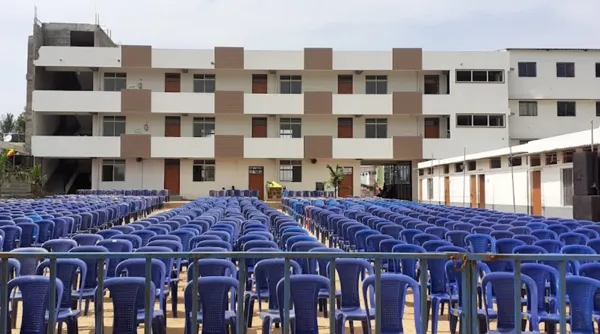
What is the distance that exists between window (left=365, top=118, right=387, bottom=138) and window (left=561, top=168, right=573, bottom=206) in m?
20.4

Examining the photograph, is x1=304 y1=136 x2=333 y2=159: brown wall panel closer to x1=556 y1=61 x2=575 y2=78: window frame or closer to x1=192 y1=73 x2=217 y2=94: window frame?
x1=192 y1=73 x2=217 y2=94: window frame

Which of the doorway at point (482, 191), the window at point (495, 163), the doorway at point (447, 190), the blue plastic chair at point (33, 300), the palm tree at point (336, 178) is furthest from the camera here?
the palm tree at point (336, 178)

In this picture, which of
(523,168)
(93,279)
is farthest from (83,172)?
(93,279)

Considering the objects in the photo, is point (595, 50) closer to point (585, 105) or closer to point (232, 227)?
point (585, 105)

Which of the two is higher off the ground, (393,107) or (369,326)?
(393,107)

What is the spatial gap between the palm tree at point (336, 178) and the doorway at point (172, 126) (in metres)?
11.5

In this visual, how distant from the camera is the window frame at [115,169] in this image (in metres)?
41.4

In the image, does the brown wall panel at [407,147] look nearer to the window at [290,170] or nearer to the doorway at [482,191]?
the window at [290,170]

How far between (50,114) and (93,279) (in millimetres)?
38588

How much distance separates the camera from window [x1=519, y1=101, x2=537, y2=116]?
41.8 meters

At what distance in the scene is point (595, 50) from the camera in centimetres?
4141

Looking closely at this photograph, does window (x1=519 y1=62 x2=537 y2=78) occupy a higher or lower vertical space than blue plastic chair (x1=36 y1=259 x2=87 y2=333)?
higher

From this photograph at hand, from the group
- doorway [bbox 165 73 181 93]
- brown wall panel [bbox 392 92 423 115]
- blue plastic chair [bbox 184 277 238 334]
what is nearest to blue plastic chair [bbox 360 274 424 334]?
blue plastic chair [bbox 184 277 238 334]

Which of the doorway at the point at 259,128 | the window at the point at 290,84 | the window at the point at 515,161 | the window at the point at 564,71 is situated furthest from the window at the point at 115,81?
the window at the point at 564,71
